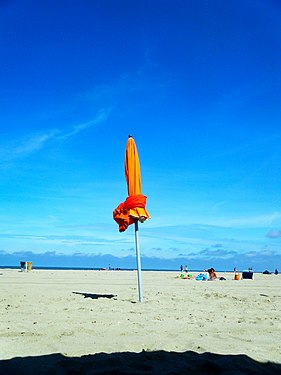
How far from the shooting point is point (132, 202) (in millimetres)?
8305

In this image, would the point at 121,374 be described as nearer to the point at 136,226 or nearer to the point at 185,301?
the point at 136,226

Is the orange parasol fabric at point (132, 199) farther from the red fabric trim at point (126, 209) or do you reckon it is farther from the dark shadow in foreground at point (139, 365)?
the dark shadow in foreground at point (139, 365)

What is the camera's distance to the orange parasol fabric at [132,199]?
8297 mm

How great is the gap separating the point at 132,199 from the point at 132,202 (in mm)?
79

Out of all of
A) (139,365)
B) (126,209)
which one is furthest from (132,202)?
(139,365)

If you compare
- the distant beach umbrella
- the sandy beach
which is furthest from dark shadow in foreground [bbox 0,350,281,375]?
the distant beach umbrella

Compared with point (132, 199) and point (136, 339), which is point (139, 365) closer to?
point (136, 339)

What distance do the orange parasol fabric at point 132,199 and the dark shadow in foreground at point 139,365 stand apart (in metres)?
4.62

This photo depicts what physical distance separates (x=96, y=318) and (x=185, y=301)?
3500 millimetres

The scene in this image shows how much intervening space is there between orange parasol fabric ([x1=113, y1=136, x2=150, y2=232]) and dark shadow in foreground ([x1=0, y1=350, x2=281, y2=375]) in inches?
182

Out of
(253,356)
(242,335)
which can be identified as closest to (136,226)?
(242,335)

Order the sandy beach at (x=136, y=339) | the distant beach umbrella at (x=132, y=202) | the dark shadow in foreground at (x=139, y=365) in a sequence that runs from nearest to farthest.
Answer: the dark shadow in foreground at (x=139, y=365)
the sandy beach at (x=136, y=339)
the distant beach umbrella at (x=132, y=202)

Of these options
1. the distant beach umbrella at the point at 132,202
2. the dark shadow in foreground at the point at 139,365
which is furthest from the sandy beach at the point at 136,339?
the distant beach umbrella at the point at 132,202

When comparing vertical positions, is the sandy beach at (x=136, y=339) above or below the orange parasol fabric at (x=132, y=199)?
below
